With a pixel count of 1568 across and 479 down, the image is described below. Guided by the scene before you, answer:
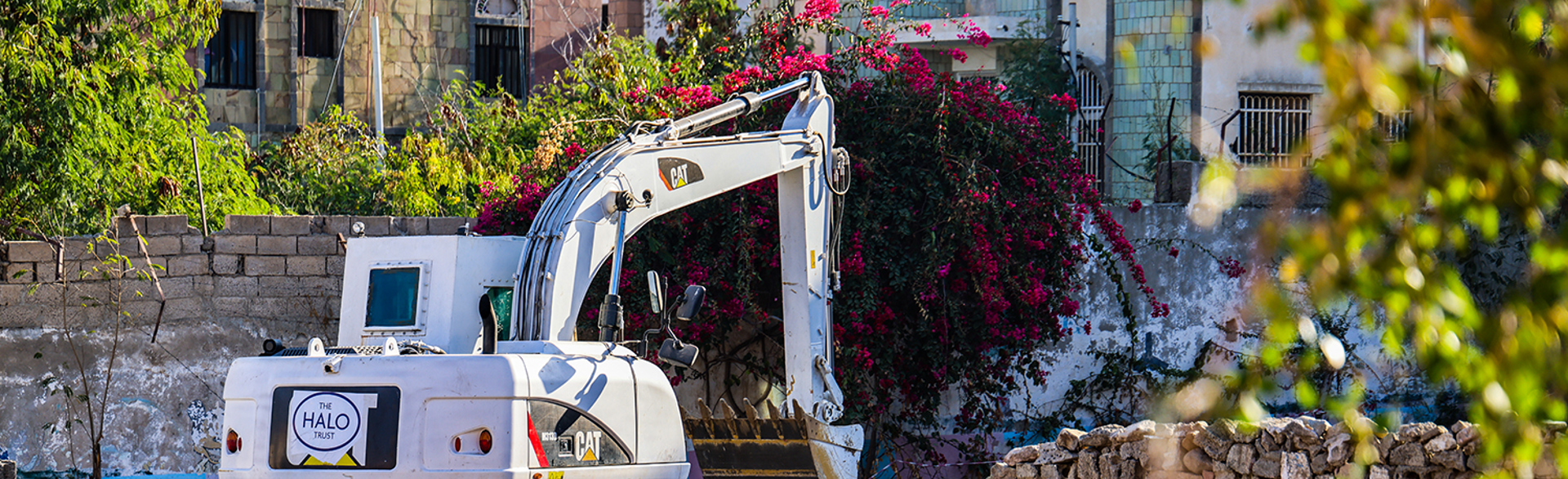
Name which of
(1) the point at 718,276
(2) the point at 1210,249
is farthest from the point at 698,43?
(2) the point at 1210,249

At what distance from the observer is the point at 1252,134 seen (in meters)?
16.0

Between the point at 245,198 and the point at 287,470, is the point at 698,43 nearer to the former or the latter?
the point at 245,198

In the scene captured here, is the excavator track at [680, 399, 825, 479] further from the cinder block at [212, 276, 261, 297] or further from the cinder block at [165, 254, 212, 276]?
the cinder block at [165, 254, 212, 276]

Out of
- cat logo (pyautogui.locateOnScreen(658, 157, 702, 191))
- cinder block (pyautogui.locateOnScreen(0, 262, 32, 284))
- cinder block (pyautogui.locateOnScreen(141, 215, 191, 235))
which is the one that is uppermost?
cat logo (pyautogui.locateOnScreen(658, 157, 702, 191))

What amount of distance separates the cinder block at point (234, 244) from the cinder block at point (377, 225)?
2.48ft

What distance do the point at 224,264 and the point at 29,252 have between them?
1278 millimetres

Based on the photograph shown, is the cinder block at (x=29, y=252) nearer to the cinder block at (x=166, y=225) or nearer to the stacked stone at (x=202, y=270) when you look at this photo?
the stacked stone at (x=202, y=270)

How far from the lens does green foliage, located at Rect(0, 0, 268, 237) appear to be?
10234mm

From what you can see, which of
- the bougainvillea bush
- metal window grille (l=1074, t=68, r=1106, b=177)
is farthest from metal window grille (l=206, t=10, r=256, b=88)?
metal window grille (l=1074, t=68, r=1106, b=177)

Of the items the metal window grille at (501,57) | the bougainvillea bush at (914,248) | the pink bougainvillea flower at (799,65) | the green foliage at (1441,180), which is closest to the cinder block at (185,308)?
the bougainvillea bush at (914,248)

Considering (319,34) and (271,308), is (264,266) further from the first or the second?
(319,34)

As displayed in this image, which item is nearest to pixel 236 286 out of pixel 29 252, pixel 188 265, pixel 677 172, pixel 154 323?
pixel 188 265

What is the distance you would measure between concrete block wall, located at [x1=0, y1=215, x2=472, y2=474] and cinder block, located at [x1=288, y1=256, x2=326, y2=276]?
0.01 metres

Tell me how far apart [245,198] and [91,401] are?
249cm
